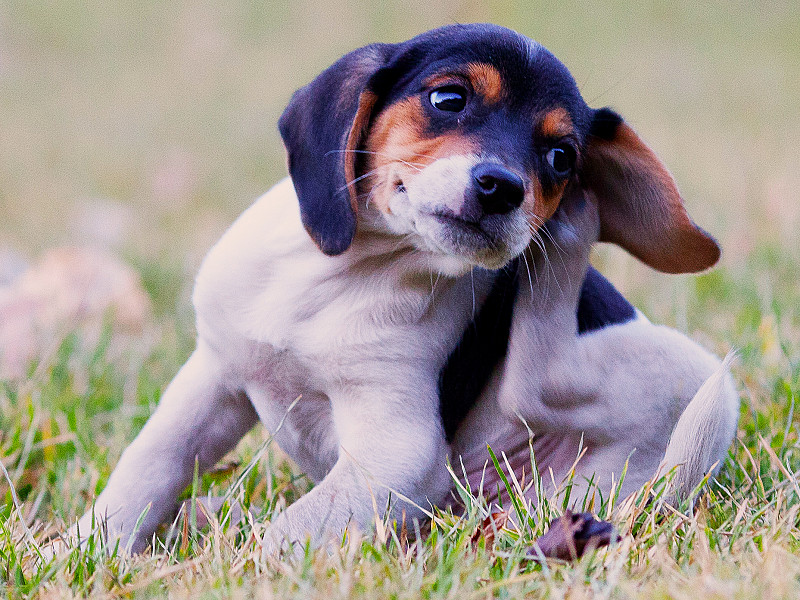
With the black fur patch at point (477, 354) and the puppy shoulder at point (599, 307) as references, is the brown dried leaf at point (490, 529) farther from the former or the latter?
the puppy shoulder at point (599, 307)

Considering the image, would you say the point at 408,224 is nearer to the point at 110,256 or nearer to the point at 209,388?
the point at 209,388

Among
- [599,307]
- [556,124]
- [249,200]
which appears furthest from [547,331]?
[249,200]

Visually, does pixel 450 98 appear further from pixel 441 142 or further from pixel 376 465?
pixel 376 465

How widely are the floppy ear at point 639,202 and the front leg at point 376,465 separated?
0.86 metres

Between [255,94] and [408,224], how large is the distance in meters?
9.60

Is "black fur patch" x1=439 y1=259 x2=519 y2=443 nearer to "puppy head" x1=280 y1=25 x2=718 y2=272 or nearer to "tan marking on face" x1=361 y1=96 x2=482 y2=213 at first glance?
"puppy head" x1=280 y1=25 x2=718 y2=272

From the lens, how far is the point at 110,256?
6602mm

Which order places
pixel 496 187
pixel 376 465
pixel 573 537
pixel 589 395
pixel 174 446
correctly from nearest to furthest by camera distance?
pixel 573 537
pixel 496 187
pixel 376 465
pixel 589 395
pixel 174 446

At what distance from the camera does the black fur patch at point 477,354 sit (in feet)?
10.3

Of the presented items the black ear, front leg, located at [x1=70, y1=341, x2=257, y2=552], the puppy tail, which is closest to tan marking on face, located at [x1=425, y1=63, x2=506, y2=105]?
the black ear

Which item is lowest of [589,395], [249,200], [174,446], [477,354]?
[249,200]

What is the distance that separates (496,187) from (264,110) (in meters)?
9.39

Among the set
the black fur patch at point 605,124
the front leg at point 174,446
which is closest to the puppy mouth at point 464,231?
the black fur patch at point 605,124

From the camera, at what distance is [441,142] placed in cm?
282
